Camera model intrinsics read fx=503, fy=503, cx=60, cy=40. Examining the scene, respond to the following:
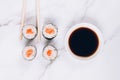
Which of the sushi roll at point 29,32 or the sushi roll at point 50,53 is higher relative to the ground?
the sushi roll at point 29,32

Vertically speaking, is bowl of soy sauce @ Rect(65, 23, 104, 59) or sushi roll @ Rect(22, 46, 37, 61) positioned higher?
bowl of soy sauce @ Rect(65, 23, 104, 59)

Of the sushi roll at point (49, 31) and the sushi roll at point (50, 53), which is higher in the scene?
the sushi roll at point (49, 31)

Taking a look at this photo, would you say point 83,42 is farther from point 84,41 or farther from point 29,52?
point 29,52

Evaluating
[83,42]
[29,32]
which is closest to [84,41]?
[83,42]

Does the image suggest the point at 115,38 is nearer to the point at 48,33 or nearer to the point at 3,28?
the point at 48,33
